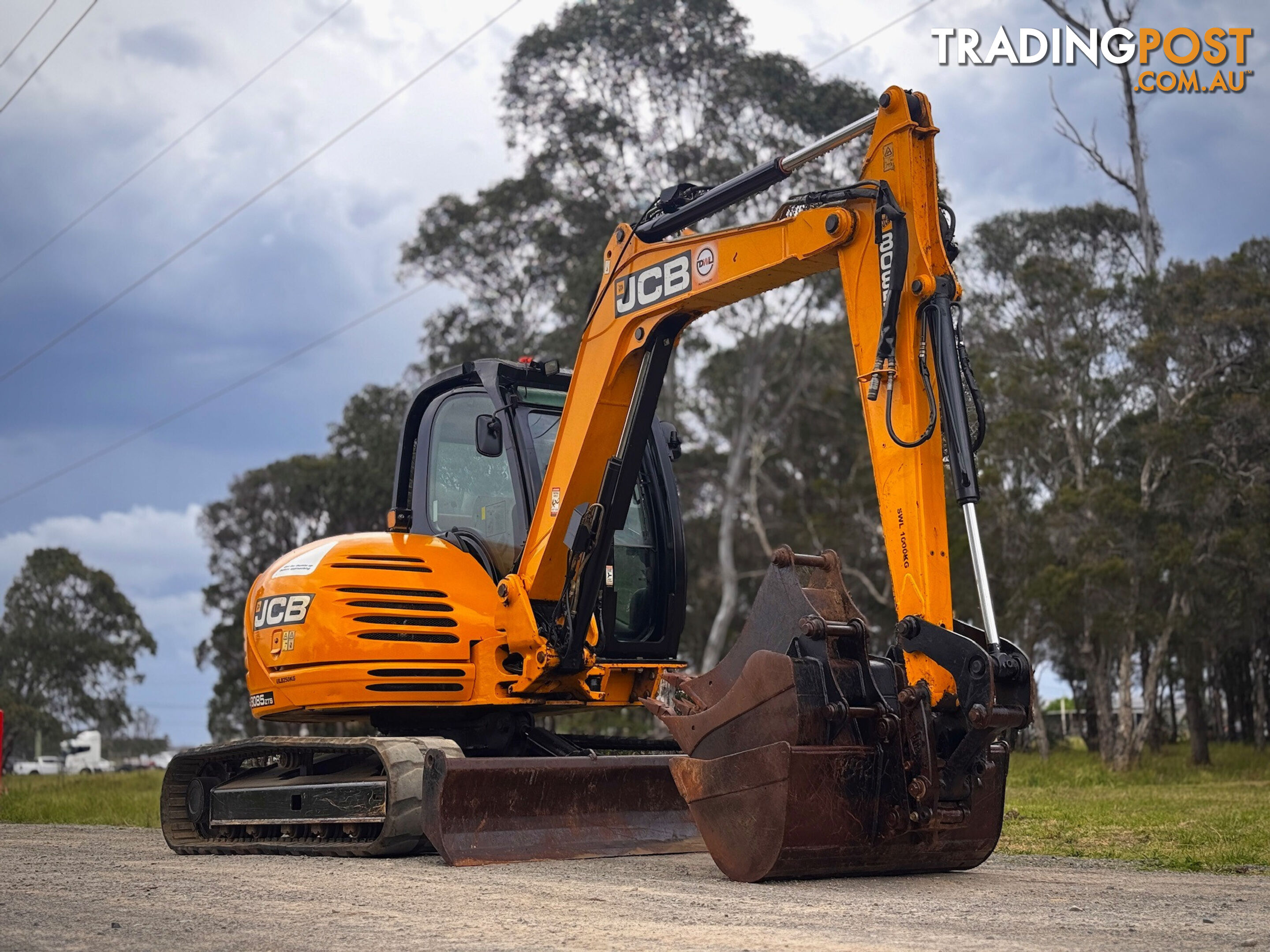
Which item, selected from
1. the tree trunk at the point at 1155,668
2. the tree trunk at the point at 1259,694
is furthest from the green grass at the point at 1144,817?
the tree trunk at the point at 1259,694

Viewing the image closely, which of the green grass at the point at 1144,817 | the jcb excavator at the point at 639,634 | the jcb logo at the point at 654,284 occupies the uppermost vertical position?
the jcb logo at the point at 654,284

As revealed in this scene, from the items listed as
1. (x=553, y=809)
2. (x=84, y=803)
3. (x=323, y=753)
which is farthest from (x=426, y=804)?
(x=84, y=803)

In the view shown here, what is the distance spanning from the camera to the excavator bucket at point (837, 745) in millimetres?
5906

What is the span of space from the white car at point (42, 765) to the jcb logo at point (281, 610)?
43244 millimetres

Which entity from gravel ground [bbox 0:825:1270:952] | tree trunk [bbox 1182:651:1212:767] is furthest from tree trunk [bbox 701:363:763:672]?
gravel ground [bbox 0:825:1270:952]

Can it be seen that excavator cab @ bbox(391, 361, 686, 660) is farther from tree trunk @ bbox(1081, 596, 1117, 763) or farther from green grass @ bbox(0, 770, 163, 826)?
tree trunk @ bbox(1081, 596, 1117, 763)

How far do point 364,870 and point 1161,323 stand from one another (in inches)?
905

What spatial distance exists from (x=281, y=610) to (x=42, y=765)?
46.2 metres

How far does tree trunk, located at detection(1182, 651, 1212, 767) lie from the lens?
2566cm

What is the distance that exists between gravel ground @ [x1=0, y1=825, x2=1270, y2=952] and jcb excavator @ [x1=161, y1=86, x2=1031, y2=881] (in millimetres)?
387

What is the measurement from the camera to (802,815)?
5.88m

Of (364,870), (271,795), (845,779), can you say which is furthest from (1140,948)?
(271,795)

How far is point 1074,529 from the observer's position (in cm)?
2406

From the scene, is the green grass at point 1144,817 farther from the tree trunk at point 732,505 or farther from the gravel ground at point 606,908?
the tree trunk at point 732,505
